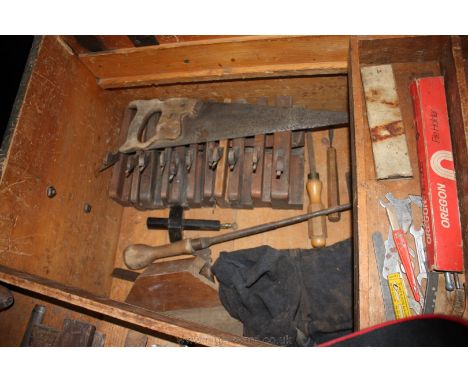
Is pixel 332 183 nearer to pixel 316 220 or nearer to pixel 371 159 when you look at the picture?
pixel 316 220

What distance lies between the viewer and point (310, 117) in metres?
1.44

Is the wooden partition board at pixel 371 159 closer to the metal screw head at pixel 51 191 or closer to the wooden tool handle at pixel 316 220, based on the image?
the wooden tool handle at pixel 316 220

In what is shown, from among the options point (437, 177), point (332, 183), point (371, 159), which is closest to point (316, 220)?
→ point (332, 183)

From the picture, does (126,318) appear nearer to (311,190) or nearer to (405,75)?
(311,190)

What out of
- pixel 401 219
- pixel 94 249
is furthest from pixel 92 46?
pixel 401 219

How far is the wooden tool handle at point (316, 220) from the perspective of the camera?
57.5 inches

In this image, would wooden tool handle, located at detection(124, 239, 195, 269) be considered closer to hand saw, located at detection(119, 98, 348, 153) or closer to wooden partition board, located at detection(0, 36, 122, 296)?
wooden partition board, located at detection(0, 36, 122, 296)

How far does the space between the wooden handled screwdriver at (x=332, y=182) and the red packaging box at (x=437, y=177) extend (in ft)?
1.60

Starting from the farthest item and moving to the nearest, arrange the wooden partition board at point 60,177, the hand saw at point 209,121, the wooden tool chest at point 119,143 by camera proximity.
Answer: the hand saw at point 209,121
the wooden partition board at point 60,177
the wooden tool chest at point 119,143

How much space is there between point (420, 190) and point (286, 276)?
625 mm

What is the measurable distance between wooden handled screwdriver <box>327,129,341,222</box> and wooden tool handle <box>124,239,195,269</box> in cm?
65

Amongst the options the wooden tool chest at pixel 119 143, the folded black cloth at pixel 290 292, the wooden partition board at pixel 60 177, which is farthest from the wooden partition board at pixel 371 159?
the wooden partition board at pixel 60 177

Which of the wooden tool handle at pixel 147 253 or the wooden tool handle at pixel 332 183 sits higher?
the wooden tool handle at pixel 332 183

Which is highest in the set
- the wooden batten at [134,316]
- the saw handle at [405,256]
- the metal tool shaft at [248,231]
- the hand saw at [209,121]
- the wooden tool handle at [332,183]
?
the hand saw at [209,121]
